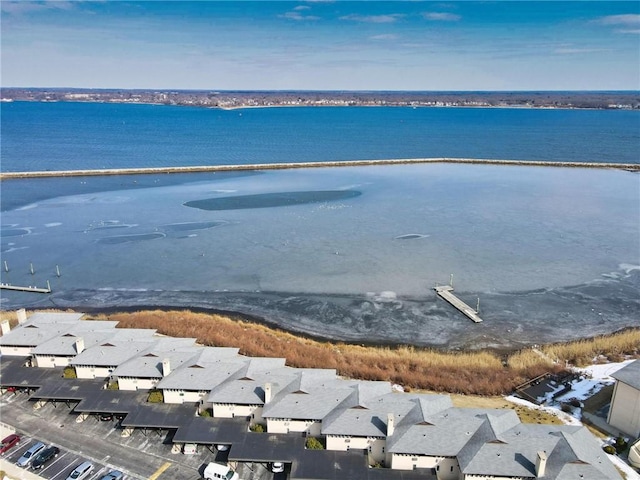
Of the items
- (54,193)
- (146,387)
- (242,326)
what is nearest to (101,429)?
(146,387)

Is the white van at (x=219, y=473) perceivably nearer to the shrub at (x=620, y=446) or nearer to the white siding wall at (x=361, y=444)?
the white siding wall at (x=361, y=444)

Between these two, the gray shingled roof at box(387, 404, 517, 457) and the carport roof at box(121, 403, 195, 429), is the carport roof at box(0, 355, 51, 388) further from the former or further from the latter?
the gray shingled roof at box(387, 404, 517, 457)

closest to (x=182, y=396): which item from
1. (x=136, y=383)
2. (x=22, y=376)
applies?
(x=136, y=383)

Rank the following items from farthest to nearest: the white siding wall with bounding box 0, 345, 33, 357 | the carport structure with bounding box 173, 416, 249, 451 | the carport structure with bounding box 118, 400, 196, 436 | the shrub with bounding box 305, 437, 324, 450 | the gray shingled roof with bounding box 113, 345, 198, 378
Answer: the white siding wall with bounding box 0, 345, 33, 357
the gray shingled roof with bounding box 113, 345, 198, 378
the carport structure with bounding box 118, 400, 196, 436
the carport structure with bounding box 173, 416, 249, 451
the shrub with bounding box 305, 437, 324, 450

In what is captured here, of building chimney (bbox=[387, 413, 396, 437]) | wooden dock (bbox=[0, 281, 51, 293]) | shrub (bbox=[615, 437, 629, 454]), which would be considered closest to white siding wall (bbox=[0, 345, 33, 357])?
wooden dock (bbox=[0, 281, 51, 293])

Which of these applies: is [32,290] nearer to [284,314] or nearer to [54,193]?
[284,314]

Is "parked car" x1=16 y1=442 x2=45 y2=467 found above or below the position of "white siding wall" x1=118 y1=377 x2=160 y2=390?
below

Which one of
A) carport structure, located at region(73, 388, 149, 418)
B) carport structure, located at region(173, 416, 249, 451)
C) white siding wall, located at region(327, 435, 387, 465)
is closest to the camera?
white siding wall, located at region(327, 435, 387, 465)
